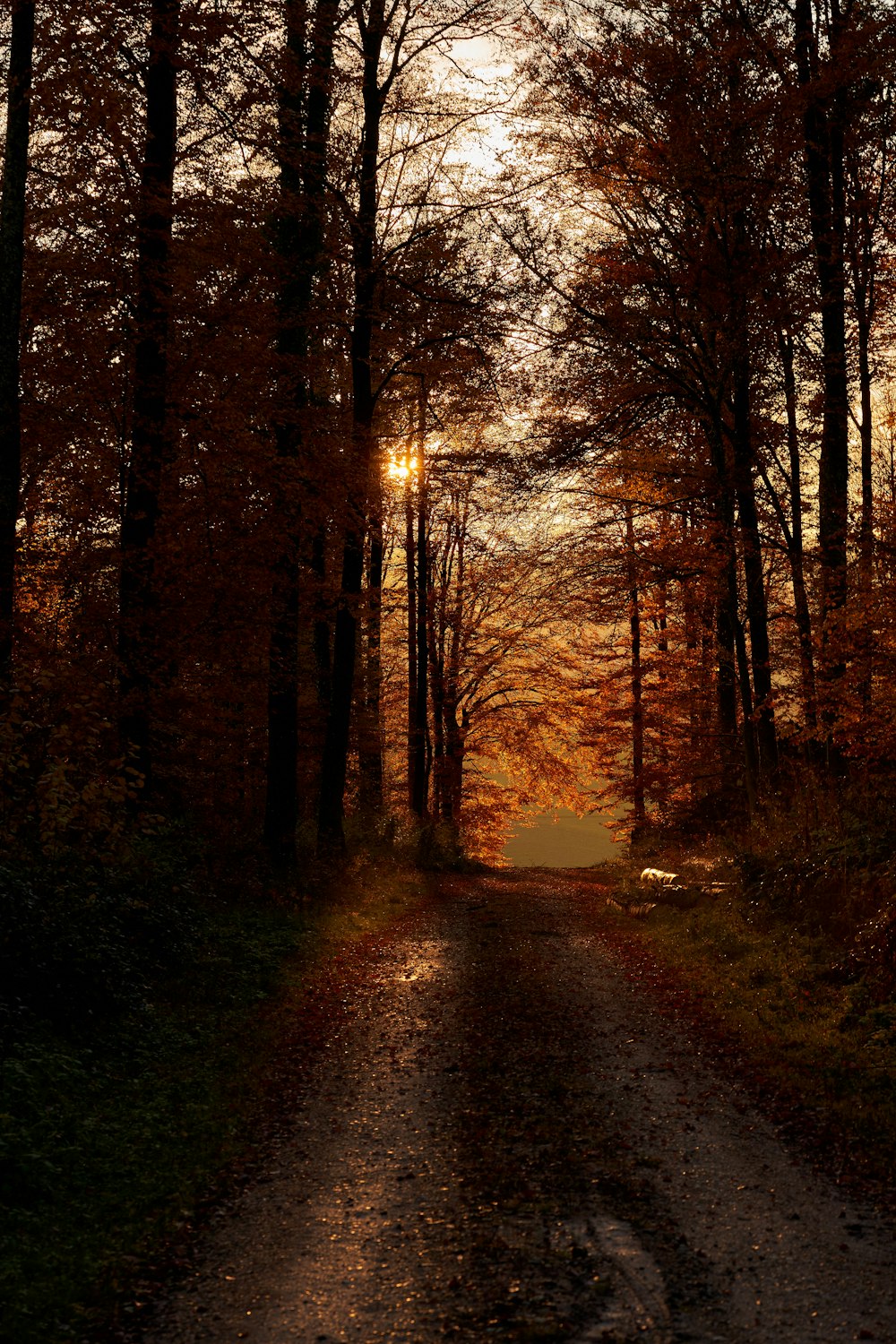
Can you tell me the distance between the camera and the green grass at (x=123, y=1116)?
16.4 feet

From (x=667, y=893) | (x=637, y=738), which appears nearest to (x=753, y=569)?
(x=667, y=893)

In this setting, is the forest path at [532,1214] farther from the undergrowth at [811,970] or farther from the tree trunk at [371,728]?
the tree trunk at [371,728]

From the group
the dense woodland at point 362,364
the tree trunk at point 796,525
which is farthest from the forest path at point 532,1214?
the tree trunk at point 796,525

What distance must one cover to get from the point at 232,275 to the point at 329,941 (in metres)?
9.40

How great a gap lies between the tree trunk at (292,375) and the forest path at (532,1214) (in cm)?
790

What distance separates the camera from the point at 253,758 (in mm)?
19781

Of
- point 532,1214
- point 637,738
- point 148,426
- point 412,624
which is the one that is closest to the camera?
point 532,1214

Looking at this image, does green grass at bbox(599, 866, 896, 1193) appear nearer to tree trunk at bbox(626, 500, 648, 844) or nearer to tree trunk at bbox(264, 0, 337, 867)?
tree trunk at bbox(264, 0, 337, 867)

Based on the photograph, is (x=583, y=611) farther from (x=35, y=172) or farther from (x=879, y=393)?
(x=35, y=172)

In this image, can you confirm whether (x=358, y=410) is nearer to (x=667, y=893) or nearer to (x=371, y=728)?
(x=371, y=728)

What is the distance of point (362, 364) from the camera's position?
19109 millimetres

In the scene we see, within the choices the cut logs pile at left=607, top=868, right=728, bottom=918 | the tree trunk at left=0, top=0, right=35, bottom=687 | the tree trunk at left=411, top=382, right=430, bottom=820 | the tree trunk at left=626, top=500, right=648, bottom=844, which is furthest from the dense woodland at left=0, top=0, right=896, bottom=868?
the tree trunk at left=626, top=500, right=648, bottom=844

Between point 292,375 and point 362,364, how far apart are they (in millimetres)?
3582

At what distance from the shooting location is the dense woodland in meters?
12.5
